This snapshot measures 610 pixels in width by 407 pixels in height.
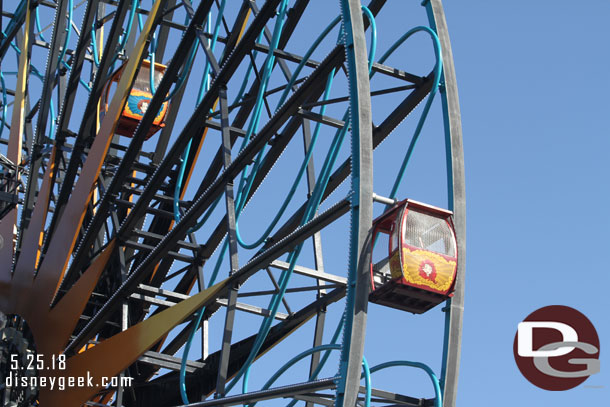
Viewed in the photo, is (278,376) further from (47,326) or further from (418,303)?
(47,326)

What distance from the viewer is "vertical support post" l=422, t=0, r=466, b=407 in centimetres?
1349

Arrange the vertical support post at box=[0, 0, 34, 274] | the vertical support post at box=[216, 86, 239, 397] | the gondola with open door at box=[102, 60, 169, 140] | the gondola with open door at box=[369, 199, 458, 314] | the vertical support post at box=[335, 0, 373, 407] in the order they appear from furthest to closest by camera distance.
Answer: the vertical support post at box=[0, 0, 34, 274] < the gondola with open door at box=[102, 60, 169, 140] < the vertical support post at box=[216, 86, 239, 397] < the gondola with open door at box=[369, 199, 458, 314] < the vertical support post at box=[335, 0, 373, 407]

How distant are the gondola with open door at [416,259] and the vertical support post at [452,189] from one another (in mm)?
351

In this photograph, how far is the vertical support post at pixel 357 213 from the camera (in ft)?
41.4

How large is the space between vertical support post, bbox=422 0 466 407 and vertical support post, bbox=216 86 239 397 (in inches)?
135

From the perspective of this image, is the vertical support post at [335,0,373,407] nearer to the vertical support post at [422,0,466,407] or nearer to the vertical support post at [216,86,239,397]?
the vertical support post at [422,0,466,407]

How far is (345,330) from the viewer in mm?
12812

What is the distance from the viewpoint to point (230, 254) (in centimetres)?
1623

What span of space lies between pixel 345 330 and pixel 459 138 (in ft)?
11.4

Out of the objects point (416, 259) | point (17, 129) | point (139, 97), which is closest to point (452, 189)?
point (416, 259)

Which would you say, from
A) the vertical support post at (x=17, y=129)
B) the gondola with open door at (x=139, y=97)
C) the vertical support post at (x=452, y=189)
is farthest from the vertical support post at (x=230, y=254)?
the vertical support post at (x=17, y=129)

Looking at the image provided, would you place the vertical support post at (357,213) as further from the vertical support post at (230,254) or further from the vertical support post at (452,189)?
the vertical support post at (230,254)

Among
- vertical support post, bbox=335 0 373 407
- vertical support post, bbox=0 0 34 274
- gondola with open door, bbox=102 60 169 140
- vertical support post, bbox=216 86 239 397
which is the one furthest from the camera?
vertical support post, bbox=0 0 34 274

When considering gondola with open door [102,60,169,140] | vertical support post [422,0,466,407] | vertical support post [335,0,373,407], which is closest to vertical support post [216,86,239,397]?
gondola with open door [102,60,169,140]
